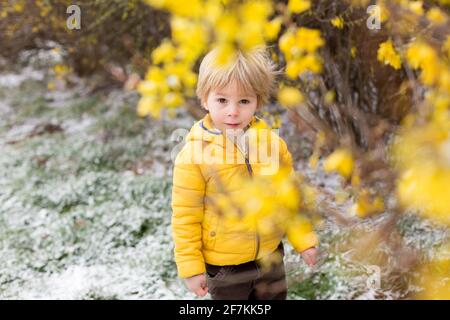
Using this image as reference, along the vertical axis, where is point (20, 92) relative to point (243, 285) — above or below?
above

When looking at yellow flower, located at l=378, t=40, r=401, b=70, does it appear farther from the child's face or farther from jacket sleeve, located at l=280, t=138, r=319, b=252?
the child's face

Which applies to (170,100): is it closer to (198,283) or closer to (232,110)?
(232,110)

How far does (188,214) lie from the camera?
2270 mm

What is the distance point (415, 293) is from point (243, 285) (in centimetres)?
127

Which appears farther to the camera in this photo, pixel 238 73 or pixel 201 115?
pixel 201 115

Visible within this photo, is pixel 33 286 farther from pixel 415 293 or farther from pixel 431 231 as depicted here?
pixel 431 231

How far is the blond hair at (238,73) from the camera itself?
83.4 inches

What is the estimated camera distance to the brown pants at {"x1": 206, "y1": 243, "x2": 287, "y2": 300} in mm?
2408

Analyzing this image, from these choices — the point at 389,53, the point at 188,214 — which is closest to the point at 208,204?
the point at 188,214

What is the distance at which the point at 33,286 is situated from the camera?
3756 mm

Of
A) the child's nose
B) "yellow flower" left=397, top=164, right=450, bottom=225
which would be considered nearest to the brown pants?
the child's nose

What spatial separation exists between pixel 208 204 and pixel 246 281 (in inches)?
15.6

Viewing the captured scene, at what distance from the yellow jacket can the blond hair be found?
0.16 metres
